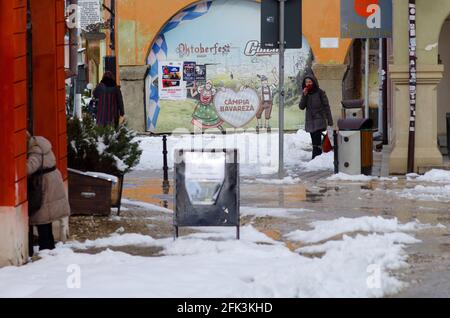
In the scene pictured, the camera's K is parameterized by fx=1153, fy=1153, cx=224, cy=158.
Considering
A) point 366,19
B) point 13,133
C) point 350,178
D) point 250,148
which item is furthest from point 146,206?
point 250,148

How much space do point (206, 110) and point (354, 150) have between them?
13888mm

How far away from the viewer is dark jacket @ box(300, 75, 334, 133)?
22.2m

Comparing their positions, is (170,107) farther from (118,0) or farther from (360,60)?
(360,60)

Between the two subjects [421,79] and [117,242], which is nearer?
[117,242]

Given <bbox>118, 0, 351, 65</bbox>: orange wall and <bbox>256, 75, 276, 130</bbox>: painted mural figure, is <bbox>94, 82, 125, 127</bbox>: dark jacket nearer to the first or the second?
<bbox>118, 0, 351, 65</bbox>: orange wall

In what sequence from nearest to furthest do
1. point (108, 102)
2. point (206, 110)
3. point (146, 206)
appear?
1. point (146, 206)
2. point (108, 102)
3. point (206, 110)

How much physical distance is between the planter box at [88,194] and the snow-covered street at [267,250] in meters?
0.23

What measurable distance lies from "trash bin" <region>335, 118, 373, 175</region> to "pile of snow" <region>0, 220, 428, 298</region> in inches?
314

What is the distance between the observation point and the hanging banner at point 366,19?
872 inches

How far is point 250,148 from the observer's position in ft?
86.4

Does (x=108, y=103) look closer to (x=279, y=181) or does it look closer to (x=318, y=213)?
(x=279, y=181)
